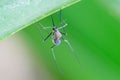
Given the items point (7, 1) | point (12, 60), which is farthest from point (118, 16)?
point (12, 60)

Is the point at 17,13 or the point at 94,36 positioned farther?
the point at 94,36

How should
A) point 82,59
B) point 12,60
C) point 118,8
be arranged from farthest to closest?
point 12,60 → point 82,59 → point 118,8

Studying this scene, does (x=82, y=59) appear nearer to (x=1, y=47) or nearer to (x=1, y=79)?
(x=1, y=47)

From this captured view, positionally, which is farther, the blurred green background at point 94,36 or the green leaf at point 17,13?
the blurred green background at point 94,36

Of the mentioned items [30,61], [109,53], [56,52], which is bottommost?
[109,53]

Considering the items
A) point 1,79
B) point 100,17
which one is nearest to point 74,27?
point 100,17

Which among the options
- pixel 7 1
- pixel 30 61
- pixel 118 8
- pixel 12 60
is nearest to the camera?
pixel 7 1

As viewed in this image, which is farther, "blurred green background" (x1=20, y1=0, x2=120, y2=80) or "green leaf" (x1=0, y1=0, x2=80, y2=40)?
"blurred green background" (x1=20, y1=0, x2=120, y2=80)

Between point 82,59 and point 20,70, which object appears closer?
point 82,59

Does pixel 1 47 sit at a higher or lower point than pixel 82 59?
higher
